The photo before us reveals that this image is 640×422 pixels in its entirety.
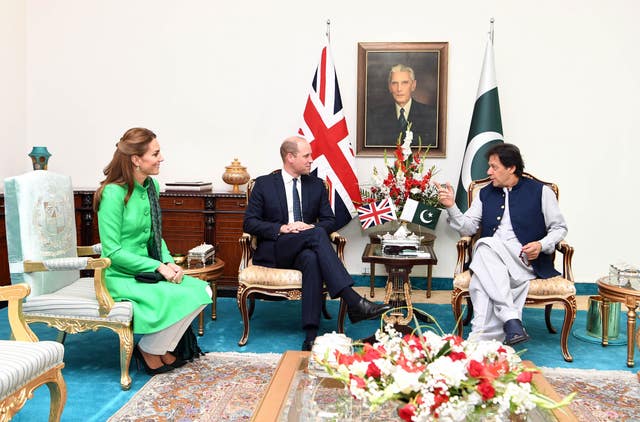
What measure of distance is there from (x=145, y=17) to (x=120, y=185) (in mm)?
2948

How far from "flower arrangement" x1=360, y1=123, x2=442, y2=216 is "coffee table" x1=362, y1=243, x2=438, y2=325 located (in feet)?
1.88

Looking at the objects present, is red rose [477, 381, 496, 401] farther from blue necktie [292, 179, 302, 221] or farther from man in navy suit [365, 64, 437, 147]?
man in navy suit [365, 64, 437, 147]

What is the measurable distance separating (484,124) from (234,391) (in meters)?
3.33

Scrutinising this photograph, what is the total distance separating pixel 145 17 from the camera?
6113 mm

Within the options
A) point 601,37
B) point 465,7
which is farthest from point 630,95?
point 465,7

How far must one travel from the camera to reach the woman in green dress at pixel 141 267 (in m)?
3.63

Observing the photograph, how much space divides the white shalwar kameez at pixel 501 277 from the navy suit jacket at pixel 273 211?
1.22 meters

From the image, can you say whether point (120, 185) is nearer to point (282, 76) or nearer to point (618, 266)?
point (282, 76)

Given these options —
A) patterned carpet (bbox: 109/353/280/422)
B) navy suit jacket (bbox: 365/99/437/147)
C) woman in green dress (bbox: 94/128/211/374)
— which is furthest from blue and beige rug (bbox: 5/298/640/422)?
navy suit jacket (bbox: 365/99/437/147)

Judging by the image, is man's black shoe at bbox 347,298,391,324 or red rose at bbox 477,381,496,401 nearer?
red rose at bbox 477,381,496,401

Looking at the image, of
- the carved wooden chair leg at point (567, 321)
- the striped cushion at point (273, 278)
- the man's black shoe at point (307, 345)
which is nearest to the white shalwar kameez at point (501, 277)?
the carved wooden chair leg at point (567, 321)

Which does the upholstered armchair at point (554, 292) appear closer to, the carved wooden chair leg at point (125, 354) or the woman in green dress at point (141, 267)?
the woman in green dress at point (141, 267)

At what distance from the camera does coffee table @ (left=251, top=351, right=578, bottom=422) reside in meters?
2.21

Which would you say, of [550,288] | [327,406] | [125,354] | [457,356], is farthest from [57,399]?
[550,288]
